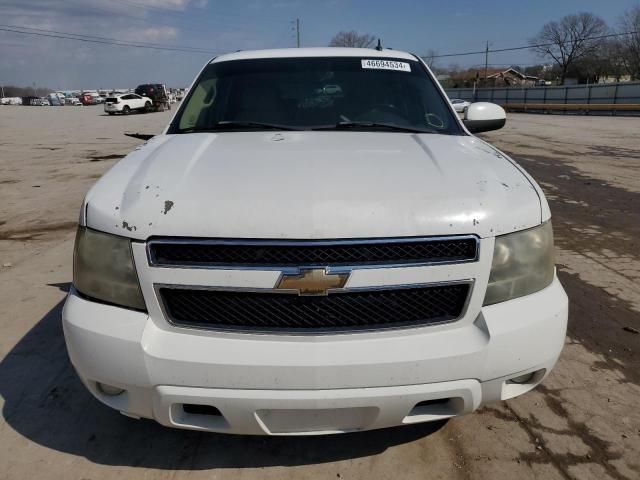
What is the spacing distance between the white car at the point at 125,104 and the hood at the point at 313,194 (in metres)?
38.1

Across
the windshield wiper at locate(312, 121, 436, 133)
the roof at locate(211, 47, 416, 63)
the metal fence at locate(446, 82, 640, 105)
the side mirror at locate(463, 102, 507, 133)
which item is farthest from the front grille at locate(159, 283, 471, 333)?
the metal fence at locate(446, 82, 640, 105)

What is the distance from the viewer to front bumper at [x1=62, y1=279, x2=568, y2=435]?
1714 mm

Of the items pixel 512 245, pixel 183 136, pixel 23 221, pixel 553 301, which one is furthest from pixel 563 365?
pixel 23 221

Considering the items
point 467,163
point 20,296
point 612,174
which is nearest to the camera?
point 467,163

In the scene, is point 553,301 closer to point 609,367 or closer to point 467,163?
point 467,163

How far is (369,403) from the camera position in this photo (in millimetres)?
1739

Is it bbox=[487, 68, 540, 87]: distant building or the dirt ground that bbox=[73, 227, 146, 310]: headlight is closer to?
the dirt ground

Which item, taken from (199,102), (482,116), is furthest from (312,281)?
(482,116)

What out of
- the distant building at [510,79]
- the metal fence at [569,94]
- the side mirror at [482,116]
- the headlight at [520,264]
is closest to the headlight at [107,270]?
the headlight at [520,264]

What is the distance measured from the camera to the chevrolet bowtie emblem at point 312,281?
67.2 inches

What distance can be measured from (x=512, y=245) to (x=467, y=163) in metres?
0.50

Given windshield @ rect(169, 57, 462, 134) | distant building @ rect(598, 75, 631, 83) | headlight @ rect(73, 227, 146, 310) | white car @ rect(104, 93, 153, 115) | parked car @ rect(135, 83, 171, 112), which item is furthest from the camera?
distant building @ rect(598, 75, 631, 83)

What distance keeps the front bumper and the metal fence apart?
37.0m

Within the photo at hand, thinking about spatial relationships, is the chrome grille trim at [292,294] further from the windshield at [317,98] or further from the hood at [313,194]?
the windshield at [317,98]
